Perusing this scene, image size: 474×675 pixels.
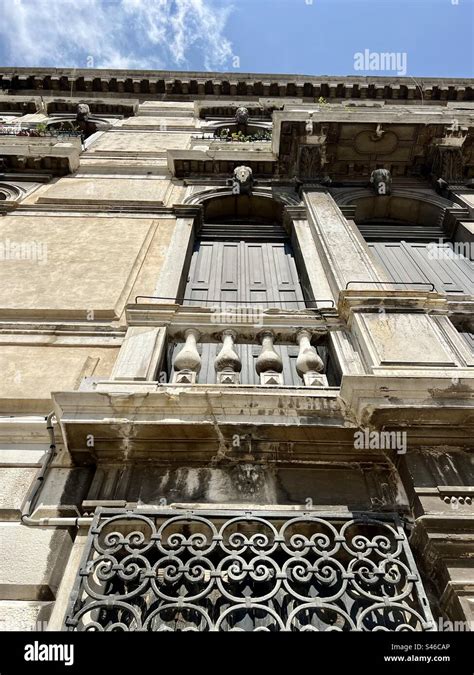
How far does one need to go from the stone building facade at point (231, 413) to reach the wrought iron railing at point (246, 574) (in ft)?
0.05

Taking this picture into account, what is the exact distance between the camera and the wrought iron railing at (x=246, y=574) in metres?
3.09

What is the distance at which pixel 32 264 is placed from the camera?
270 inches

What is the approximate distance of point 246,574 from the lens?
10.7ft

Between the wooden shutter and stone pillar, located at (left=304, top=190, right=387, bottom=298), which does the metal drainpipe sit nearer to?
the wooden shutter

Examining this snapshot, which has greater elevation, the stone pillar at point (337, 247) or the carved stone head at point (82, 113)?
the carved stone head at point (82, 113)

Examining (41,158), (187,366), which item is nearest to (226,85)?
(41,158)

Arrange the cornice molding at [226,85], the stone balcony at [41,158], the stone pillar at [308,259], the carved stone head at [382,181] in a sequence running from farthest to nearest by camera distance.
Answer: the cornice molding at [226,85] < the stone balcony at [41,158] < the carved stone head at [382,181] < the stone pillar at [308,259]

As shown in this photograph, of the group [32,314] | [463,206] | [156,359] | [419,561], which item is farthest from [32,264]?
[463,206]

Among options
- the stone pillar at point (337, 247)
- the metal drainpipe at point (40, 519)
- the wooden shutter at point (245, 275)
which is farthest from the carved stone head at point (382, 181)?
the metal drainpipe at point (40, 519)

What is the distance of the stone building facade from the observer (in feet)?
10.8

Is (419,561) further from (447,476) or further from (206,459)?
(206,459)

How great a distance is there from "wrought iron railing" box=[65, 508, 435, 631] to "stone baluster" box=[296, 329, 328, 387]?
1329 millimetres

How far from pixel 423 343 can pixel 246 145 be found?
820 centimetres

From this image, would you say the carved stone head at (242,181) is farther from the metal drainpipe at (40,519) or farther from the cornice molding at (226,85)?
the cornice molding at (226,85)
